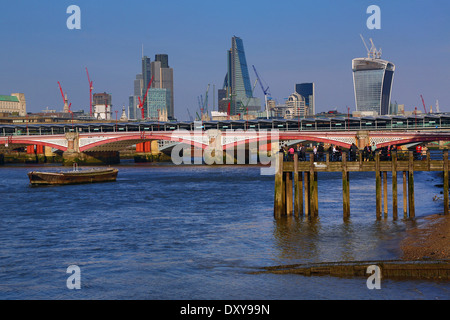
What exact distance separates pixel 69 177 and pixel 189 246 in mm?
43742

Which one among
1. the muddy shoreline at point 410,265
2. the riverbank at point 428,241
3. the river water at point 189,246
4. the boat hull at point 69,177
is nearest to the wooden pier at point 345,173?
the river water at point 189,246

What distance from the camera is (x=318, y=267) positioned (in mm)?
23156

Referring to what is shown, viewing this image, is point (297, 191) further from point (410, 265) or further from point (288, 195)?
point (410, 265)

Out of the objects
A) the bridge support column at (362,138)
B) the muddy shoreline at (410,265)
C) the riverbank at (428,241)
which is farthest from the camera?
the bridge support column at (362,138)

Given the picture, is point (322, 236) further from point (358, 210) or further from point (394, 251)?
point (358, 210)

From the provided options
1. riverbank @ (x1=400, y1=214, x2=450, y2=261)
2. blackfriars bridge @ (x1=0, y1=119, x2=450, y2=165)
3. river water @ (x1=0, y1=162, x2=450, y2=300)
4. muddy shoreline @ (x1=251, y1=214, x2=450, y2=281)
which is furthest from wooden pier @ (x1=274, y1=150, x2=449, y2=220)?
blackfriars bridge @ (x1=0, y1=119, x2=450, y2=165)

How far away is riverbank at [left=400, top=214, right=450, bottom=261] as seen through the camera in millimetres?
25067

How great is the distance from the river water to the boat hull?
16.3 m

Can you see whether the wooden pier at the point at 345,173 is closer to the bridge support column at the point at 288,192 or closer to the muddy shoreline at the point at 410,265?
the bridge support column at the point at 288,192

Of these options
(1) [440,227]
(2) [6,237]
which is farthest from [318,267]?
(2) [6,237]

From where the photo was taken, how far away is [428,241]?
92.1 ft

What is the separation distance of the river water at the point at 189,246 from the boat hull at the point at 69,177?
643 inches

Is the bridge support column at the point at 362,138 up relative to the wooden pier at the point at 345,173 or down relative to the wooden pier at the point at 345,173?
up

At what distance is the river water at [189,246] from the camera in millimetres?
22328
